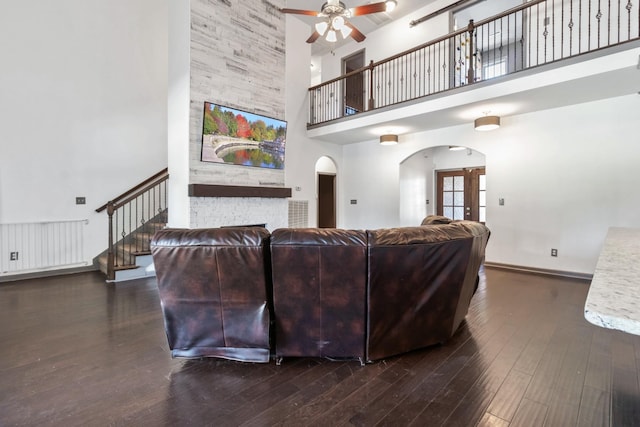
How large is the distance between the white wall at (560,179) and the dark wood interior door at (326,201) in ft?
10.7

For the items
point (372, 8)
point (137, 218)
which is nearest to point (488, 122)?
point (372, 8)

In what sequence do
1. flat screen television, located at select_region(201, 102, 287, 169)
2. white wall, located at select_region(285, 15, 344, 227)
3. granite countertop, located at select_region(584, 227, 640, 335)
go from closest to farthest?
1. granite countertop, located at select_region(584, 227, 640, 335)
2. flat screen television, located at select_region(201, 102, 287, 169)
3. white wall, located at select_region(285, 15, 344, 227)

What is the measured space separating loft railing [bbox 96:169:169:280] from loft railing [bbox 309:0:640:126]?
3.67 meters

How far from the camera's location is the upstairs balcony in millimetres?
3723

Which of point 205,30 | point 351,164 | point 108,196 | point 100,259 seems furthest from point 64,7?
point 351,164

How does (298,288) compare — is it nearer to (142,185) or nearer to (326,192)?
(142,185)

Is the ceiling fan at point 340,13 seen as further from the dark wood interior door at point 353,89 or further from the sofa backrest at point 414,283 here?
the dark wood interior door at point 353,89

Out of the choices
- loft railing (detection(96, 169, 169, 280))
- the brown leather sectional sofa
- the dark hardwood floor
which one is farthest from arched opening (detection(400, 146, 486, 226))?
loft railing (detection(96, 169, 169, 280))

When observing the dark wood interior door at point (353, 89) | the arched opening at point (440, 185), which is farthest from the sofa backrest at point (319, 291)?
the dark wood interior door at point (353, 89)

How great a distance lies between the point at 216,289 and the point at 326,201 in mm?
6475

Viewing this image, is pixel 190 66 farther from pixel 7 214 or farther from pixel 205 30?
pixel 7 214

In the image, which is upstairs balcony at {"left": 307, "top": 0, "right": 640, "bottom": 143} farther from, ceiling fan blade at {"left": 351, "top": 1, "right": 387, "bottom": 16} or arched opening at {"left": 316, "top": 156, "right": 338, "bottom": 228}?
ceiling fan blade at {"left": 351, "top": 1, "right": 387, "bottom": 16}

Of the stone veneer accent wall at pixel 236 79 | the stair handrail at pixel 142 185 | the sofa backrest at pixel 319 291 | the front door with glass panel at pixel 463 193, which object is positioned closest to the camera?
the sofa backrest at pixel 319 291

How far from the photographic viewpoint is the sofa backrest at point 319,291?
81.4 inches
